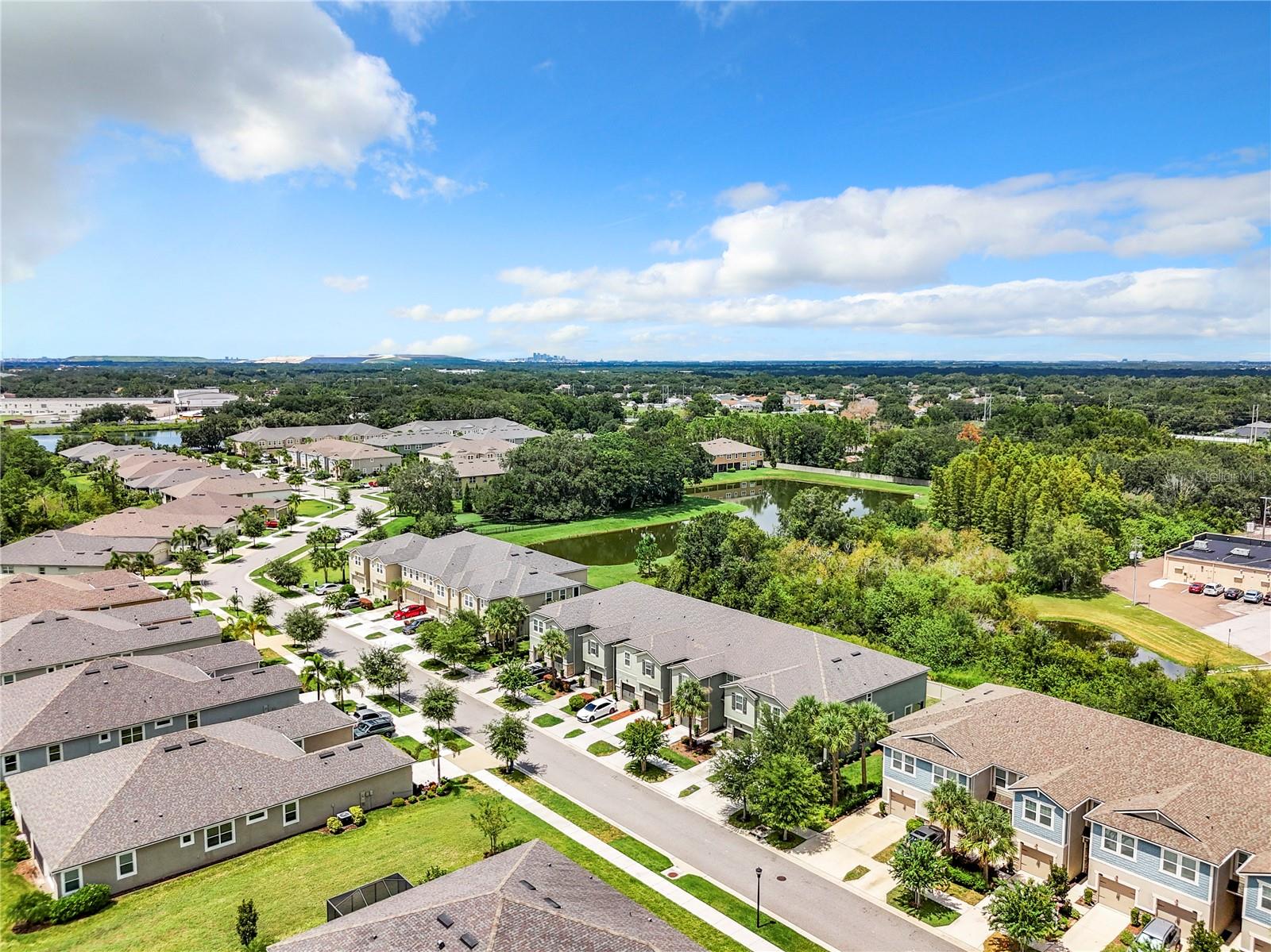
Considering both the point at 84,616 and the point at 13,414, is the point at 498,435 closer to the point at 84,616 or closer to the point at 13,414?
the point at 84,616

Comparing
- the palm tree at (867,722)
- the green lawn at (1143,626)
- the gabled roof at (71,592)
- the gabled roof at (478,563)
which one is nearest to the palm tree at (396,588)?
the gabled roof at (478,563)

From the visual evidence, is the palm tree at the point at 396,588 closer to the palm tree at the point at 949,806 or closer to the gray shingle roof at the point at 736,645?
the gray shingle roof at the point at 736,645

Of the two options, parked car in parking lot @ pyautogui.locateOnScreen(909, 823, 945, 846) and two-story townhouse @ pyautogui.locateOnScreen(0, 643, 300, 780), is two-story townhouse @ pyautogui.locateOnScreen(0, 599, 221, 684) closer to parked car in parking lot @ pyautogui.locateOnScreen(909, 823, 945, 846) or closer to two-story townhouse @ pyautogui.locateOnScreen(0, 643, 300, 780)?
two-story townhouse @ pyautogui.locateOnScreen(0, 643, 300, 780)

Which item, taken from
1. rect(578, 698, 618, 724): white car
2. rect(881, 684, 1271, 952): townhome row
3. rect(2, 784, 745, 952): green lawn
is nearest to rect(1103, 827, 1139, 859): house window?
rect(881, 684, 1271, 952): townhome row

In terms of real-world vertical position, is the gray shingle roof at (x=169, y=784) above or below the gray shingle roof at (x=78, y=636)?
below

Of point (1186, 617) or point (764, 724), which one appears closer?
point (764, 724)

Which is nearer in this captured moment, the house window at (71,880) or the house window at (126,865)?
the house window at (71,880)

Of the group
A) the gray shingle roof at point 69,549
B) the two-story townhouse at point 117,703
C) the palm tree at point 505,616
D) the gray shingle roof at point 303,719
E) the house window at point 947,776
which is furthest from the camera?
the gray shingle roof at point 69,549

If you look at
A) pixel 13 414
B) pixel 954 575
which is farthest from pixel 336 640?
pixel 13 414
